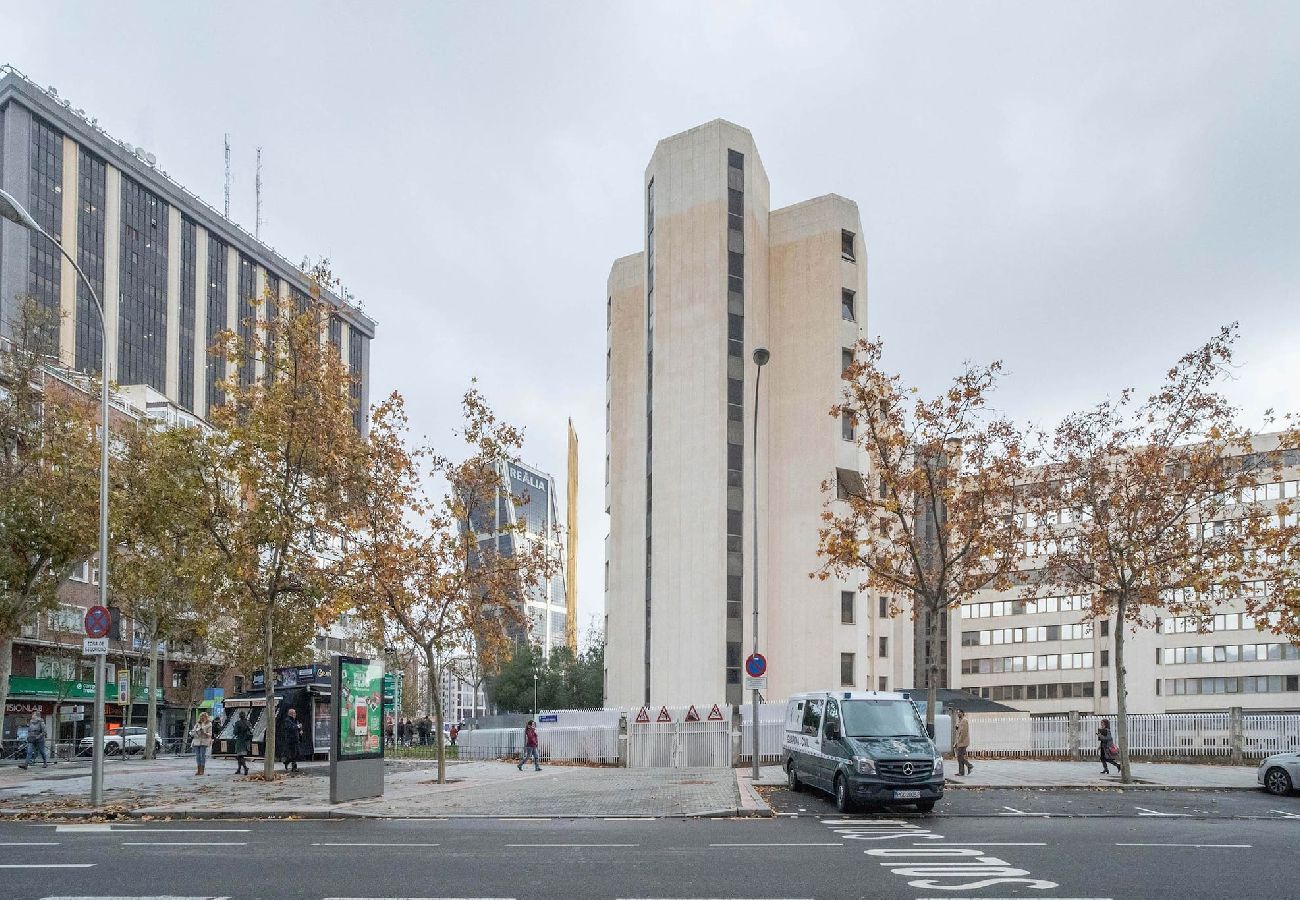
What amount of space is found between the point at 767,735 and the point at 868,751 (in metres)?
14.6

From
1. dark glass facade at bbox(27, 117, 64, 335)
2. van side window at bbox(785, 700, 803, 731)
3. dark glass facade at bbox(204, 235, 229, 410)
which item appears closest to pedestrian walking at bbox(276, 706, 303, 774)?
van side window at bbox(785, 700, 803, 731)

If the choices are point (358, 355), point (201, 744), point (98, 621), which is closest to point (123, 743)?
point (201, 744)

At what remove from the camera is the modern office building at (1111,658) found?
7969 centimetres

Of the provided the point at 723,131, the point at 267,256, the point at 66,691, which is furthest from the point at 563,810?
the point at 267,256

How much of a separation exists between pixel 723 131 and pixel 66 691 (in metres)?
44.3

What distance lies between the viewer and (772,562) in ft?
188

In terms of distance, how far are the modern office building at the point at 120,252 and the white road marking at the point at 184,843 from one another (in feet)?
241

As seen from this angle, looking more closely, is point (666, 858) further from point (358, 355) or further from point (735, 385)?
point (358, 355)

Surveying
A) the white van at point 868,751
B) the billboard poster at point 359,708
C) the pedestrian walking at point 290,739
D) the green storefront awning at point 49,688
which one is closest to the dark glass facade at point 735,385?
the pedestrian walking at point 290,739

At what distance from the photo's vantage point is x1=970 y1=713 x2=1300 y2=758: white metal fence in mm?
33062

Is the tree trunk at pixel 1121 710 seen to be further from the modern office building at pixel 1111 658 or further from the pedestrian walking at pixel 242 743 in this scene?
the modern office building at pixel 1111 658

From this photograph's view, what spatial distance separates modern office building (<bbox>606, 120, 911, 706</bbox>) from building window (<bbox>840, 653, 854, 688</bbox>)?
0.24 feet

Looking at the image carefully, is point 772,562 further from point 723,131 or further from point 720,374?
point 723,131

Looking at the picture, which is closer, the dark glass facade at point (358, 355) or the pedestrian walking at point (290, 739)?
the pedestrian walking at point (290, 739)
